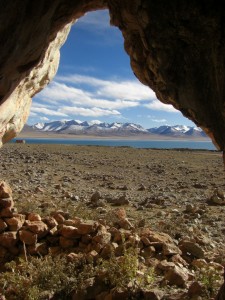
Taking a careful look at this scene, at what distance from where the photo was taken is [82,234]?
369 inches

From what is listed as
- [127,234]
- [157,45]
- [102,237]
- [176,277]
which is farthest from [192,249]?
[157,45]

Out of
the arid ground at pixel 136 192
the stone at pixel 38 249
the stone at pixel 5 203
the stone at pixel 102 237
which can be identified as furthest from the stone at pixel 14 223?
the arid ground at pixel 136 192

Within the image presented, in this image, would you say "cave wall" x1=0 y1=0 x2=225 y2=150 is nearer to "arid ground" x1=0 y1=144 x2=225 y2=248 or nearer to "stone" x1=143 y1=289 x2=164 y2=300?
"stone" x1=143 y1=289 x2=164 y2=300

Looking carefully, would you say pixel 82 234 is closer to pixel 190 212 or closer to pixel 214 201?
pixel 190 212

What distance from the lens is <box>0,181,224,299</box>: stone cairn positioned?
8328 millimetres

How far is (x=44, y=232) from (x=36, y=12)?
488cm

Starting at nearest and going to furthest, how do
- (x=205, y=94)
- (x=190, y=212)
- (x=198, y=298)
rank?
(x=198, y=298), (x=205, y=94), (x=190, y=212)

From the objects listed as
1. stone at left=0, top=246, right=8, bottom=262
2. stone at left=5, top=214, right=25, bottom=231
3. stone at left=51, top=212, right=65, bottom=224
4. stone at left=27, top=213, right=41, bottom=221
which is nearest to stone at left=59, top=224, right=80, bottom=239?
stone at left=51, top=212, right=65, bottom=224

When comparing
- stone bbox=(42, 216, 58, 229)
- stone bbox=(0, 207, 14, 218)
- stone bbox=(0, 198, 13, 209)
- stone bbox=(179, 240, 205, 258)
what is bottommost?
stone bbox=(179, 240, 205, 258)

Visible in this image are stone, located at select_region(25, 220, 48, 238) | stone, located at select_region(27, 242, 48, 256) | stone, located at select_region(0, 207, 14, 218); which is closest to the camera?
stone, located at select_region(27, 242, 48, 256)

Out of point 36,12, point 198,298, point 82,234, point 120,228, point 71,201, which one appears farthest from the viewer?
point 71,201

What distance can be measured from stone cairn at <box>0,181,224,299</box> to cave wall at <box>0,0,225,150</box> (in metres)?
2.54

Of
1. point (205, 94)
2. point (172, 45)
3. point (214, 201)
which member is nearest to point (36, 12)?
point (172, 45)

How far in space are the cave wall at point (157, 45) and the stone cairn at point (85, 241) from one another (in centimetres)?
254
